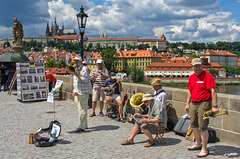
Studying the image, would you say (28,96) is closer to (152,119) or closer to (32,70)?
(32,70)

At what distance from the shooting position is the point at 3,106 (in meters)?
11.2

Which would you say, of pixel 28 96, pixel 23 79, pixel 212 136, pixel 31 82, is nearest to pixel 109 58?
pixel 31 82

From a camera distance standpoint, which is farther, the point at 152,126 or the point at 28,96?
the point at 28,96

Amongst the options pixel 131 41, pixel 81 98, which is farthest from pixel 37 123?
pixel 131 41

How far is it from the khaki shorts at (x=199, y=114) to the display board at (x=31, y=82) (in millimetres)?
8855

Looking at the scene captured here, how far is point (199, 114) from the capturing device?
4.95 metres

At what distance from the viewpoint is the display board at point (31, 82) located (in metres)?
12.4


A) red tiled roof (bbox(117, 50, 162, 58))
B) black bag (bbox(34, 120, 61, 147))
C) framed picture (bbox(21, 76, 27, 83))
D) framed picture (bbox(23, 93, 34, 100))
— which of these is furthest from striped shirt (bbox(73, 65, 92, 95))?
red tiled roof (bbox(117, 50, 162, 58))

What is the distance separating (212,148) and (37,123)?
15.6 feet

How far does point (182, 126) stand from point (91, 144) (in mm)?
2063

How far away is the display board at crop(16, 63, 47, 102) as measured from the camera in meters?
12.4

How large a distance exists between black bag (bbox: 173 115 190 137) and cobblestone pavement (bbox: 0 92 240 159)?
113 millimetres

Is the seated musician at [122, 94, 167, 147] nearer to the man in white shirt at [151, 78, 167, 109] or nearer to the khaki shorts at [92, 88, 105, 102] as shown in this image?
the man in white shirt at [151, 78, 167, 109]

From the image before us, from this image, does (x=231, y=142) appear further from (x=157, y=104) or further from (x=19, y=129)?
(x=19, y=129)
